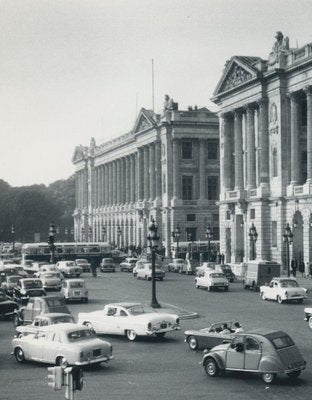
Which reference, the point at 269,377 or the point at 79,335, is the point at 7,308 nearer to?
the point at 79,335

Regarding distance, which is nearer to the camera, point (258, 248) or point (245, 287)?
point (245, 287)

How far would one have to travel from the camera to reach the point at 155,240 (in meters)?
38.8

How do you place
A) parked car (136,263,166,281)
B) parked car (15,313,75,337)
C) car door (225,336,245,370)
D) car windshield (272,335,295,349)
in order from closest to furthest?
1. car windshield (272,335,295,349)
2. car door (225,336,245,370)
3. parked car (15,313,75,337)
4. parked car (136,263,166,281)

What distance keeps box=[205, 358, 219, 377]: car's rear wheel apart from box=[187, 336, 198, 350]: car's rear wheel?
371 cm

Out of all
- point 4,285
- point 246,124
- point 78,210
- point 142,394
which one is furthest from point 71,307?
point 78,210

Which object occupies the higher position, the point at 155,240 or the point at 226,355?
the point at 155,240

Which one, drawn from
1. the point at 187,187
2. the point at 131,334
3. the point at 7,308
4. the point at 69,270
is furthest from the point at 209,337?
the point at 187,187

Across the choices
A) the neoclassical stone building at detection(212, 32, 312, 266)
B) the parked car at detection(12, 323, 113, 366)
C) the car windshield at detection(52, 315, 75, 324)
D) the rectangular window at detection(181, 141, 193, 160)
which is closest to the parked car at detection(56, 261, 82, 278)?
the neoclassical stone building at detection(212, 32, 312, 266)

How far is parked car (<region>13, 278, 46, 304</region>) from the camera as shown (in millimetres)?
40706

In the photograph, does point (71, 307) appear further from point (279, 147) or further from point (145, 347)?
point (279, 147)

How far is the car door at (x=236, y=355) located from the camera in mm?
20391

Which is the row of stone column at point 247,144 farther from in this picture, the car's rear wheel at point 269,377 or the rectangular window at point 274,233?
the car's rear wheel at point 269,377

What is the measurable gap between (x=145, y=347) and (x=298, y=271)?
134 feet

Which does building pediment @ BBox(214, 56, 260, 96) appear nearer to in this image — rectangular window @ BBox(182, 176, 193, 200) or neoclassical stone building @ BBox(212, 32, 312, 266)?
neoclassical stone building @ BBox(212, 32, 312, 266)
